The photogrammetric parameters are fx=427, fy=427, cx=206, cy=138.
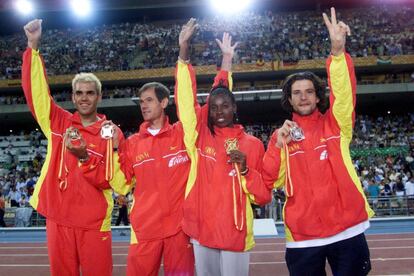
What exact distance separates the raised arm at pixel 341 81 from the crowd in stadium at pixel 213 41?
79.2 ft

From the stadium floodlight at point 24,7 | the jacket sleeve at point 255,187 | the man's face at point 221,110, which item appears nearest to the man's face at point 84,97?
the man's face at point 221,110

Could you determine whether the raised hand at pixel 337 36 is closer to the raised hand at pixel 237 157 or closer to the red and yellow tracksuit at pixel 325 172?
the red and yellow tracksuit at pixel 325 172

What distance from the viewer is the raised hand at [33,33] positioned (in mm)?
3340

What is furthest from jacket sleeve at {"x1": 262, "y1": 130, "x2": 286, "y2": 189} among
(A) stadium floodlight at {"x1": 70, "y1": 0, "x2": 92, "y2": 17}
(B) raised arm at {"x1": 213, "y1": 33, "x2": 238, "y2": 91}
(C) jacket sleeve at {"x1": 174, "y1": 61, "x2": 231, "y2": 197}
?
(A) stadium floodlight at {"x1": 70, "y1": 0, "x2": 92, "y2": 17}

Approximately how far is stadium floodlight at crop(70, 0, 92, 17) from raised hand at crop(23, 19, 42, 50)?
29.8m

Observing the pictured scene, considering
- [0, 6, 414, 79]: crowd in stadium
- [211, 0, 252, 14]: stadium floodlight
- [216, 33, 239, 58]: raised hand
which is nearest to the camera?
[216, 33, 239, 58]: raised hand

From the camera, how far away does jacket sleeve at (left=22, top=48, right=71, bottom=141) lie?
331 cm

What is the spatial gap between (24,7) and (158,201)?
3162 cm

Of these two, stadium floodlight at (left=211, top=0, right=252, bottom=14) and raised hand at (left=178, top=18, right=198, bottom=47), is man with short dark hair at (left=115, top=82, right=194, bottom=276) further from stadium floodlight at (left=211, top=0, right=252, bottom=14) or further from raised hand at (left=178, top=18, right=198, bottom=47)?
stadium floodlight at (left=211, top=0, right=252, bottom=14)

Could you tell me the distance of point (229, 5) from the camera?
3188 cm

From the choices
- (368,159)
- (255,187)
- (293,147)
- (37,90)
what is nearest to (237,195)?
(255,187)

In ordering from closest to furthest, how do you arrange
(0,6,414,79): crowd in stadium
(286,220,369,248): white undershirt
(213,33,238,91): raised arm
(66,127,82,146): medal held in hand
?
1. (286,220,369,248): white undershirt
2. (66,127,82,146): medal held in hand
3. (213,33,238,91): raised arm
4. (0,6,414,79): crowd in stadium

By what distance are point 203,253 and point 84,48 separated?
101 ft

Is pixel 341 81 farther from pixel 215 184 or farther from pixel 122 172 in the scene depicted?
pixel 122 172
